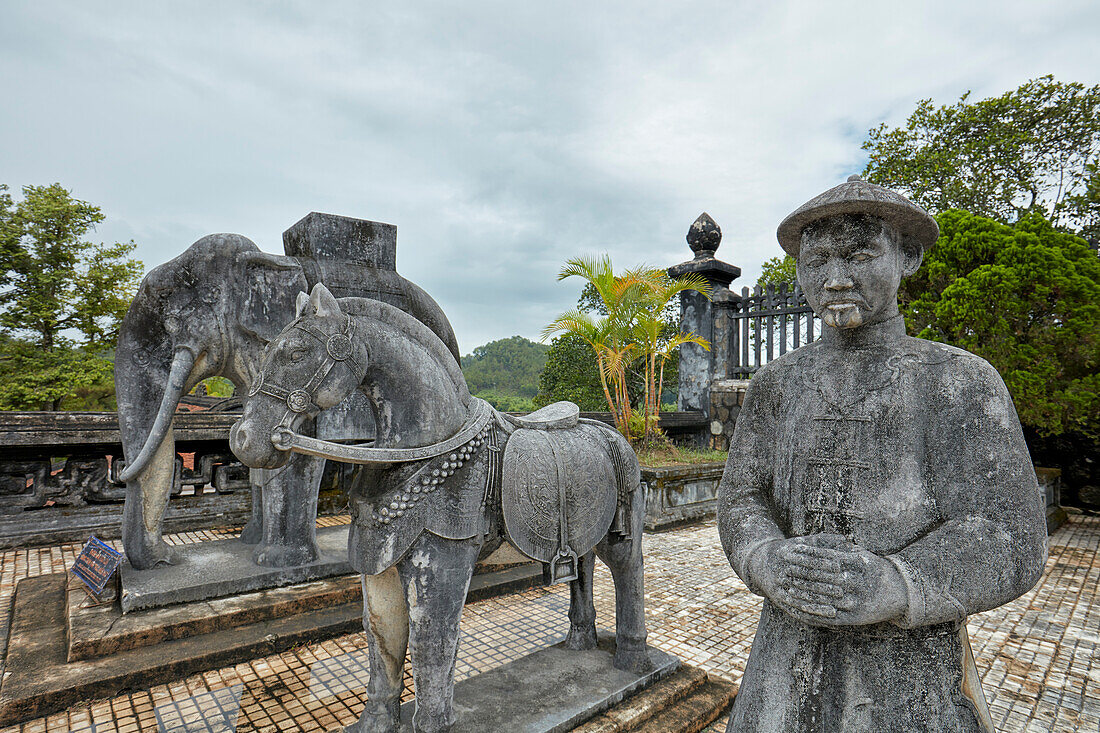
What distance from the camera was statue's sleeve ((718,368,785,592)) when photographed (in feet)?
4.82

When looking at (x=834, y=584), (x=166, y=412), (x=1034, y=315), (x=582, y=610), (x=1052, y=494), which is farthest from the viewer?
(x=1052, y=494)

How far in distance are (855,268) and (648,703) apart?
87.4 inches

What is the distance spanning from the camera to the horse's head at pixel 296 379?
188 centimetres

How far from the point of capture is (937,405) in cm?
134

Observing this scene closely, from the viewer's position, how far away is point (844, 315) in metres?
1.39

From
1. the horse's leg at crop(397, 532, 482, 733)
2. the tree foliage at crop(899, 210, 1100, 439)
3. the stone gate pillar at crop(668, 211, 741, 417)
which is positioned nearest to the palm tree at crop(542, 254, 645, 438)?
the stone gate pillar at crop(668, 211, 741, 417)

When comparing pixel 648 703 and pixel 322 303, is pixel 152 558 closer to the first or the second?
pixel 322 303

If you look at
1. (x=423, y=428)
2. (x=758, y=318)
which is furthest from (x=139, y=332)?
(x=758, y=318)

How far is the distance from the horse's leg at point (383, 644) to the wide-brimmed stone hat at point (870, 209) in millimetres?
1900

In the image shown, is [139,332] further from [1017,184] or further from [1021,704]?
[1017,184]

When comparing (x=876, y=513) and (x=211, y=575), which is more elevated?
(x=876, y=513)

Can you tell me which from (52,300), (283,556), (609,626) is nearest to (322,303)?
(283,556)

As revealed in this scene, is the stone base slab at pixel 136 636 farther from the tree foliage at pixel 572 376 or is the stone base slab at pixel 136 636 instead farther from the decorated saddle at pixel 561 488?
the tree foliage at pixel 572 376

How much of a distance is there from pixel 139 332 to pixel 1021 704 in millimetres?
5657
